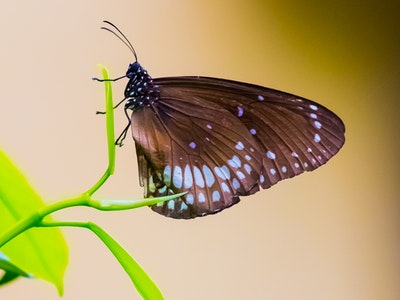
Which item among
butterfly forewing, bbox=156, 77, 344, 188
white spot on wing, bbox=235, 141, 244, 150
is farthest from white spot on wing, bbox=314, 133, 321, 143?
white spot on wing, bbox=235, 141, 244, 150

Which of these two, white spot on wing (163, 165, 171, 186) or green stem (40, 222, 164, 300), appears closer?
green stem (40, 222, 164, 300)

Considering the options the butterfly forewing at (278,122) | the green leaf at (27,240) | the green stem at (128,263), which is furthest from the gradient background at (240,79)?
the green stem at (128,263)

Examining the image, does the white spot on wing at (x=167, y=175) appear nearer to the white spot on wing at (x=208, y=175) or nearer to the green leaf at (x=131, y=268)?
the white spot on wing at (x=208, y=175)

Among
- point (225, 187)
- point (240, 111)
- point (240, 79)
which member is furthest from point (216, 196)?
point (240, 79)

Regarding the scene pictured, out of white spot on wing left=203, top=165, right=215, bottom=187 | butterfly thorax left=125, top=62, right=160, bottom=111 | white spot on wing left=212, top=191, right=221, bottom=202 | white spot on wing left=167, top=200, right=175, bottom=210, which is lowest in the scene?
white spot on wing left=212, top=191, right=221, bottom=202

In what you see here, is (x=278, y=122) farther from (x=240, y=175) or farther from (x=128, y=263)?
(x=128, y=263)

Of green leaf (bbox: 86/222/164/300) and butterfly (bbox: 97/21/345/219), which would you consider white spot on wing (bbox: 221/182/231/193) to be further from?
green leaf (bbox: 86/222/164/300)
